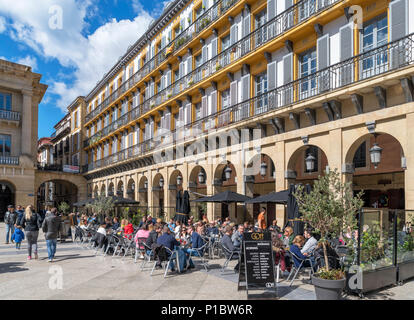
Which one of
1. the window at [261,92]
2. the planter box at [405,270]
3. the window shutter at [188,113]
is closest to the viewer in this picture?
the planter box at [405,270]

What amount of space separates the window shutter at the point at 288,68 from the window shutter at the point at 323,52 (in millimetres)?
1552

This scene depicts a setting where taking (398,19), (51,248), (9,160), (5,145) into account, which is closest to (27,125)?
(5,145)

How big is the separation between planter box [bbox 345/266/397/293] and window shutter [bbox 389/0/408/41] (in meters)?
7.65

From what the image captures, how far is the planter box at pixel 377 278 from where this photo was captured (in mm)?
7355

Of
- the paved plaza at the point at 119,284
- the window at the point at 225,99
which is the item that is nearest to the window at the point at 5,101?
the window at the point at 225,99

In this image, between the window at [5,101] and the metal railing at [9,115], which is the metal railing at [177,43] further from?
the window at [5,101]

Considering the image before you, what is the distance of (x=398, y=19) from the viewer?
11695 mm

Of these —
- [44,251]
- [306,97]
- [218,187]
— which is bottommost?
[44,251]

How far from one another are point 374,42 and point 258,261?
956cm

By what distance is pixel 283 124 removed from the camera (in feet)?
52.6
